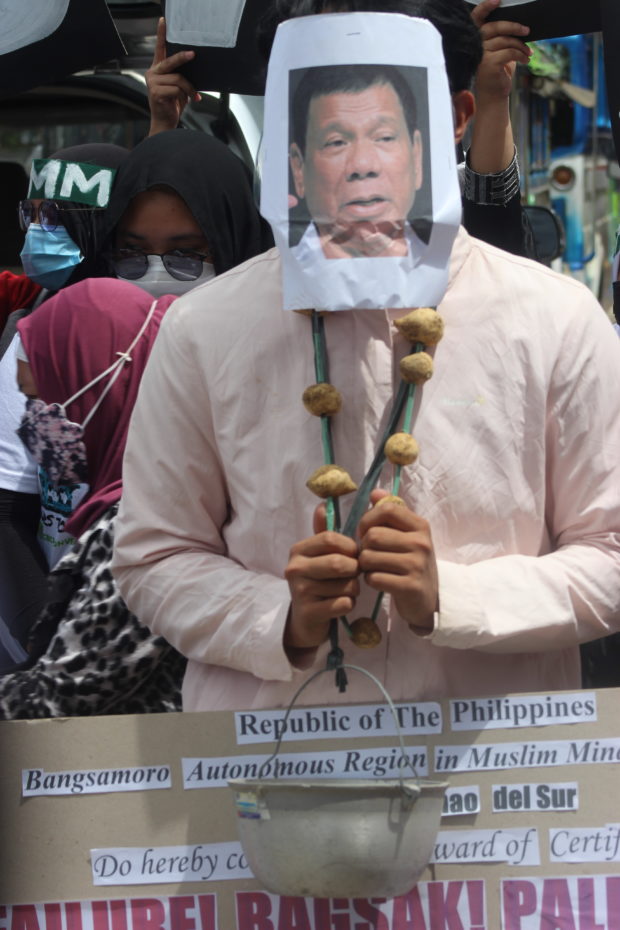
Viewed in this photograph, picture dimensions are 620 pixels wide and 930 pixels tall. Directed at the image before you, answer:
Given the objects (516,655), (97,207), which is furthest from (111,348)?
(516,655)

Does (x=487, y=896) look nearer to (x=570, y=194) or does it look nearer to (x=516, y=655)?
(x=516, y=655)

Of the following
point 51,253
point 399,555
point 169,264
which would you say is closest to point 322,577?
point 399,555

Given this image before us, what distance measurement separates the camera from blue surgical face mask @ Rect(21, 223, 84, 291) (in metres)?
3.34

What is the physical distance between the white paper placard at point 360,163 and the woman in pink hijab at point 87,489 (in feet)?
2.64

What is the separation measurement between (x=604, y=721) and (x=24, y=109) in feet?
16.7

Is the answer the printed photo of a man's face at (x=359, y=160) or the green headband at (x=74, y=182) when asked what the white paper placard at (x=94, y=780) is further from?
the green headband at (x=74, y=182)

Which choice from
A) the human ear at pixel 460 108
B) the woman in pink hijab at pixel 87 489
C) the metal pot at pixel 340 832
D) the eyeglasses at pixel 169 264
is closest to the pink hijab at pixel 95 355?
the woman in pink hijab at pixel 87 489

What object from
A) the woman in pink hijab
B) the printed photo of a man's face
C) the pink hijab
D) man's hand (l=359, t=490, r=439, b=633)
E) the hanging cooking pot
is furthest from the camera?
the pink hijab

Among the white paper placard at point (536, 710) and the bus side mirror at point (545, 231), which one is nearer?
the white paper placard at point (536, 710)

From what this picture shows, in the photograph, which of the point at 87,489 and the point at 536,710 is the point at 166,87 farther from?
the point at 536,710

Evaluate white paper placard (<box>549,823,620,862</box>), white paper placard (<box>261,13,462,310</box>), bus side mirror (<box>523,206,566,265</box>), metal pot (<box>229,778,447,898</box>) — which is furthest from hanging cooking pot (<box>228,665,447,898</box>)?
bus side mirror (<box>523,206,566,265</box>)

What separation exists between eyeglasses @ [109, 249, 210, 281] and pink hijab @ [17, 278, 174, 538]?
28 centimetres

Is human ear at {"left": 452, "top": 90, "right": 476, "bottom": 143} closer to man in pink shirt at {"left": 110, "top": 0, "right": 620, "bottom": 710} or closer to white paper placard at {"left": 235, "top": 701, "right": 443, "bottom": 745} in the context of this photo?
man in pink shirt at {"left": 110, "top": 0, "right": 620, "bottom": 710}

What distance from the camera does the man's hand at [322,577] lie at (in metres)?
1.68
